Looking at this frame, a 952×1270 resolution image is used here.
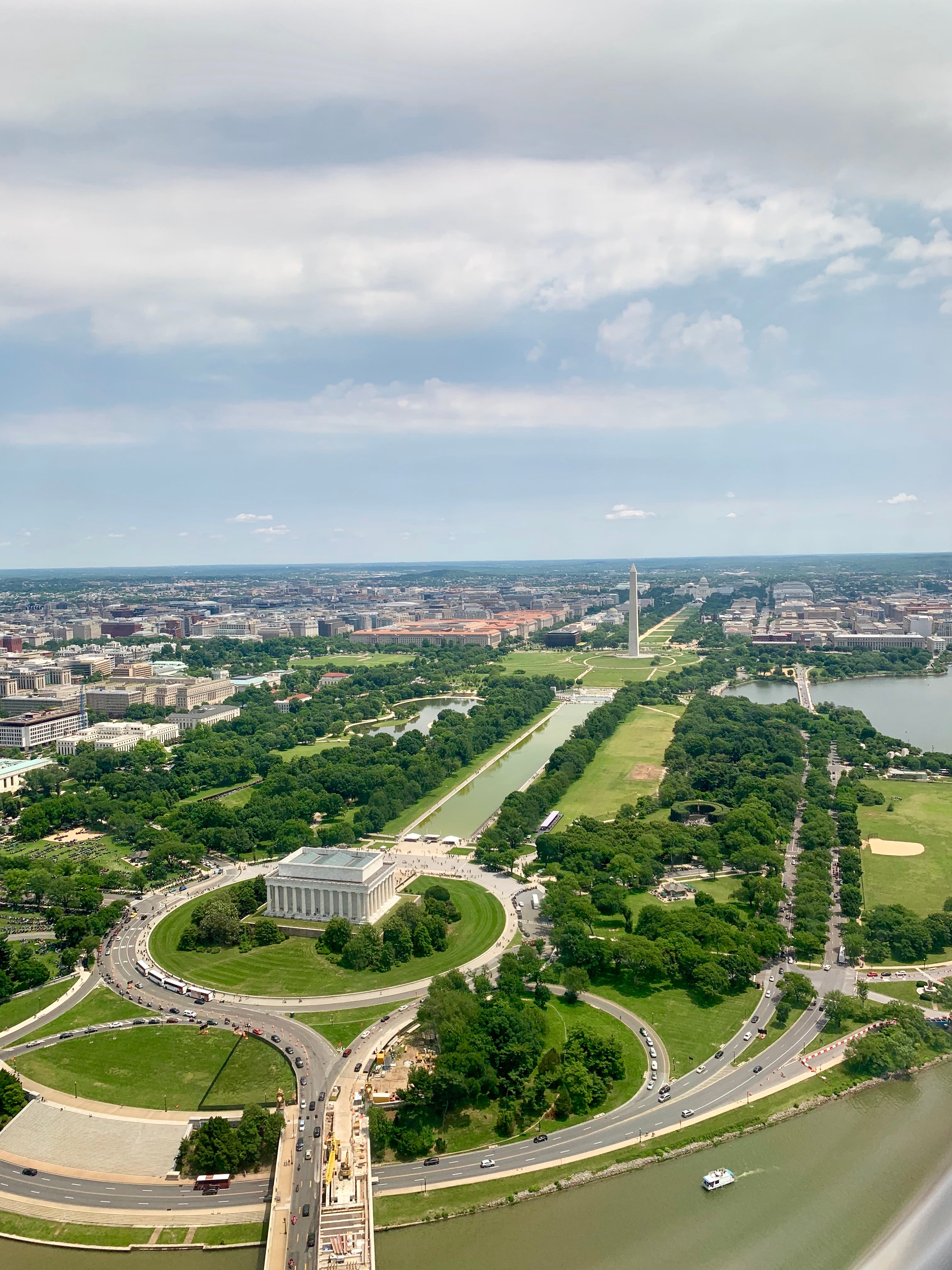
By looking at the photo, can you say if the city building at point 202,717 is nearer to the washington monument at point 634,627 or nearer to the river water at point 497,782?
the river water at point 497,782

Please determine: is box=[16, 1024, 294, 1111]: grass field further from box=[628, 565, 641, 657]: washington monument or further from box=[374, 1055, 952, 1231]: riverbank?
box=[628, 565, 641, 657]: washington monument

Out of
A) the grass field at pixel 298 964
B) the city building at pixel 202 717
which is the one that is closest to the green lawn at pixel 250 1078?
the grass field at pixel 298 964

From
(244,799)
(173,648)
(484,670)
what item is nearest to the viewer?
(244,799)

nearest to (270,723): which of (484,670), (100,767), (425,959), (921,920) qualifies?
(100,767)

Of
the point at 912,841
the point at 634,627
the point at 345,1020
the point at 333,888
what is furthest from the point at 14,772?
the point at 634,627

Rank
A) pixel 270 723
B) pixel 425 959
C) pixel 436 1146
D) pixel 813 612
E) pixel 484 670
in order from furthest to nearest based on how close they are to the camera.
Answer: pixel 813 612, pixel 484 670, pixel 270 723, pixel 425 959, pixel 436 1146

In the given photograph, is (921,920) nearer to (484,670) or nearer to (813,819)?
(813,819)
